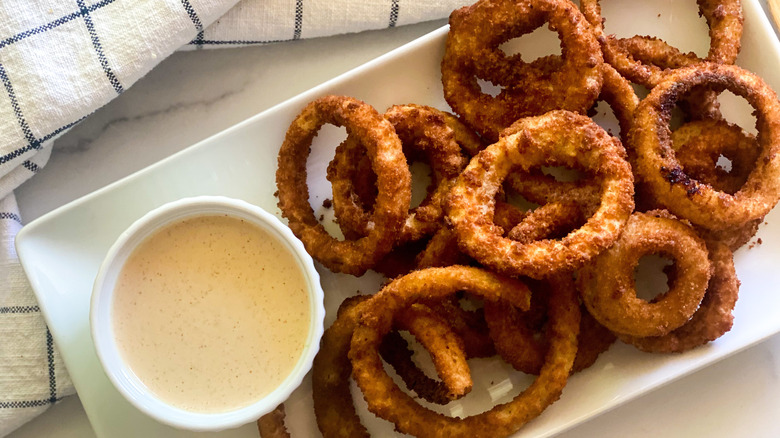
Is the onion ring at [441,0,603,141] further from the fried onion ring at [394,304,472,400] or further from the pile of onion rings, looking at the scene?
the fried onion ring at [394,304,472,400]

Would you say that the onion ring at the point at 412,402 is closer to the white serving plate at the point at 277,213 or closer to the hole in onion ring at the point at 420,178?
the white serving plate at the point at 277,213

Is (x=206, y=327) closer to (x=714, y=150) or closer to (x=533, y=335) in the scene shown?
(x=533, y=335)

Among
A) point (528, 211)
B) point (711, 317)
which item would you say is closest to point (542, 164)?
point (528, 211)

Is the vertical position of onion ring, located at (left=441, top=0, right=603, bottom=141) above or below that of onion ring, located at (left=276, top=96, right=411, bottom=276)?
above

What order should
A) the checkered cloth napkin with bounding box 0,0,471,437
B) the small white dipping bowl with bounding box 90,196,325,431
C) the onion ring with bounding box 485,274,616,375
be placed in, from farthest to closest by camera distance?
the checkered cloth napkin with bounding box 0,0,471,437 → the onion ring with bounding box 485,274,616,375 → the small white dipping bowl with bounding box 90,196,325,431

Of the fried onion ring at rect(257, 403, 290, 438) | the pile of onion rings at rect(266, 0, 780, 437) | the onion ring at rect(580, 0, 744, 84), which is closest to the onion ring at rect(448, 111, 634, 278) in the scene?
the pile of onion rings at rect(266, 0, 780, 437)

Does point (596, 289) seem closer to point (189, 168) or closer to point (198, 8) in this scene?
point (189, 168)

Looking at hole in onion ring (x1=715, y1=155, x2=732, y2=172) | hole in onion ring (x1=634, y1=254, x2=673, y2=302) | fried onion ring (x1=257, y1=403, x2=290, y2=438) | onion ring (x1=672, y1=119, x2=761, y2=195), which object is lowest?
fried onion ring (x1=257, y1=403, x2=290, y2=438)
